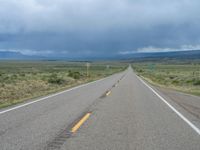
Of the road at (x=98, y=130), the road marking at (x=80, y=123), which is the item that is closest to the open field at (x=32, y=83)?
the road at (x=98, y=130)

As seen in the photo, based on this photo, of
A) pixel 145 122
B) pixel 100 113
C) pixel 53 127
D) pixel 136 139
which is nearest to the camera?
pixel 136 139

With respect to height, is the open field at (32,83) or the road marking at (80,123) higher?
the road marking at (80,123)

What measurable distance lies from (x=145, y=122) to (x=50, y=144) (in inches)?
136

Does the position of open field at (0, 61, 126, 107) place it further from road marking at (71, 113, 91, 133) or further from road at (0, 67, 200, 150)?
road marking at (71, 113, 91, 133)

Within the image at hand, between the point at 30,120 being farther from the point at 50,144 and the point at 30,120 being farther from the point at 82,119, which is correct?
the point at 50,144

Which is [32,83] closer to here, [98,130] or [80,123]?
[80,123]

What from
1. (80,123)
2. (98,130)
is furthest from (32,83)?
(98,130)

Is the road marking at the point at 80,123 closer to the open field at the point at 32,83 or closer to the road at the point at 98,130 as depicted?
the road at the point at 98,130

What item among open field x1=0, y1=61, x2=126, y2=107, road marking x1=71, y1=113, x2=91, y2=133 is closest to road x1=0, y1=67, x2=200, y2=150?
road marking x1=71, y1=113, x2=91, y2=133

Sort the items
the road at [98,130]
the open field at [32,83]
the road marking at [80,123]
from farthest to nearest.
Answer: the open field at [32,83], the road marking at [80,123], the road at [98,130]

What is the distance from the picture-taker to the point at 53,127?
282 inches

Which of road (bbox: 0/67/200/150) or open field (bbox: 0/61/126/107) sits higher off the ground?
road (bbox: 0/67/200/150)

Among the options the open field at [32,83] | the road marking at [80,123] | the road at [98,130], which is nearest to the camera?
the road at [98,130]

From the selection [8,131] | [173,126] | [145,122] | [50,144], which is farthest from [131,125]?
[8,131]
